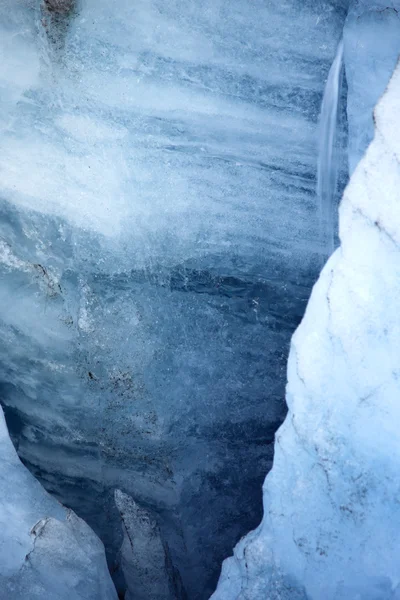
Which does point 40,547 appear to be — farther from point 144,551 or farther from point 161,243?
point 161,243

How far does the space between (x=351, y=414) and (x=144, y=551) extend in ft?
2.47

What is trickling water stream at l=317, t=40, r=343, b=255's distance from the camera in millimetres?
1305

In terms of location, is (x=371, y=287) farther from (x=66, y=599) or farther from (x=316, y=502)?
(x=66, y=599)

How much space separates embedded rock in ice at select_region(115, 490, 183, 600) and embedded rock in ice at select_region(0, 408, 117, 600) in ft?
0.38

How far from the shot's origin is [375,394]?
1000mm

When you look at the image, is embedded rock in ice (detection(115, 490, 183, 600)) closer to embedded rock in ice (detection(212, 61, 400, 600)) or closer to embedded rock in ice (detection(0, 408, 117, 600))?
embedded rock in ice (detection(0, 408, 117, 600))

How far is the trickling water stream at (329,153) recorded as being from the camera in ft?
4.28

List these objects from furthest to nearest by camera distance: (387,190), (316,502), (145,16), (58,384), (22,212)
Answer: (58,384)
(22,212)
(145,16)
(316,502)
(387,190)

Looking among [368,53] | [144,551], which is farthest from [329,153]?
[144,551]

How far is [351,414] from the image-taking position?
1026 millimetres

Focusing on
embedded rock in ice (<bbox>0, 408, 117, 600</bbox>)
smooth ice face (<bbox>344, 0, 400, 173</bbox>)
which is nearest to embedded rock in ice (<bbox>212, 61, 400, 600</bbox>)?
smooth ice face (<bbox>344, 0, 400, 173</bbox>)

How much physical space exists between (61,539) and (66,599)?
0.39 ft

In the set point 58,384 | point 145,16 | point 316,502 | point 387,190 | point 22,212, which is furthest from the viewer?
point 58,384

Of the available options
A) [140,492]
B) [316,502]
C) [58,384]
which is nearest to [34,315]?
[58,384]
